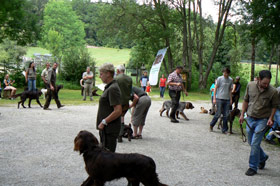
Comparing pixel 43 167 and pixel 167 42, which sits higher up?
pixel 167 42

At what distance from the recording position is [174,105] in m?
11.5

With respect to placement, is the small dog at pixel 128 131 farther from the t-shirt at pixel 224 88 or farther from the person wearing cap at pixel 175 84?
the person wearing cap at pixel 175 84

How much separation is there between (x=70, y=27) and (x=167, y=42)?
2226 inches

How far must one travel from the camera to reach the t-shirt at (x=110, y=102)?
4.26 m

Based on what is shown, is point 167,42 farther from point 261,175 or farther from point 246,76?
point 261,175

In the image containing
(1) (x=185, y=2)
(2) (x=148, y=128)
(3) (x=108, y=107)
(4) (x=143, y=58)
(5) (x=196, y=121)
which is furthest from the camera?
(4) (x=143, y=58)

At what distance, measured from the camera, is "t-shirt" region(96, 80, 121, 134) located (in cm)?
426

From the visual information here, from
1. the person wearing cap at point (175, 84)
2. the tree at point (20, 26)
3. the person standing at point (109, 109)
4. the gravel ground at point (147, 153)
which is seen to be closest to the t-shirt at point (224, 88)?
the gravel ground at point (147, 153)

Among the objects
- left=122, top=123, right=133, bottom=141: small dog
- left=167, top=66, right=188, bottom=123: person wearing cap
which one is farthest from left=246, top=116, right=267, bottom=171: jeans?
left=167, top=66, right=188, bottom=123: person wearing cap

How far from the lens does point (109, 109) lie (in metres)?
4.41

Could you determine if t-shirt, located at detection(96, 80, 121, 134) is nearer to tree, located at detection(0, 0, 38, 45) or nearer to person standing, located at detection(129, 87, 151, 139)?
person standing, located at detection(129, 87, 151, 139)

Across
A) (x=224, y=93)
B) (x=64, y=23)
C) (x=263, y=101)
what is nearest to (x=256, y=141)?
(x=263, y=101)

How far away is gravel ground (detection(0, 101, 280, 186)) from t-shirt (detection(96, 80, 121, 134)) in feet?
3.64

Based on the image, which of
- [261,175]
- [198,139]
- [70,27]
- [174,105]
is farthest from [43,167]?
[70,27]
